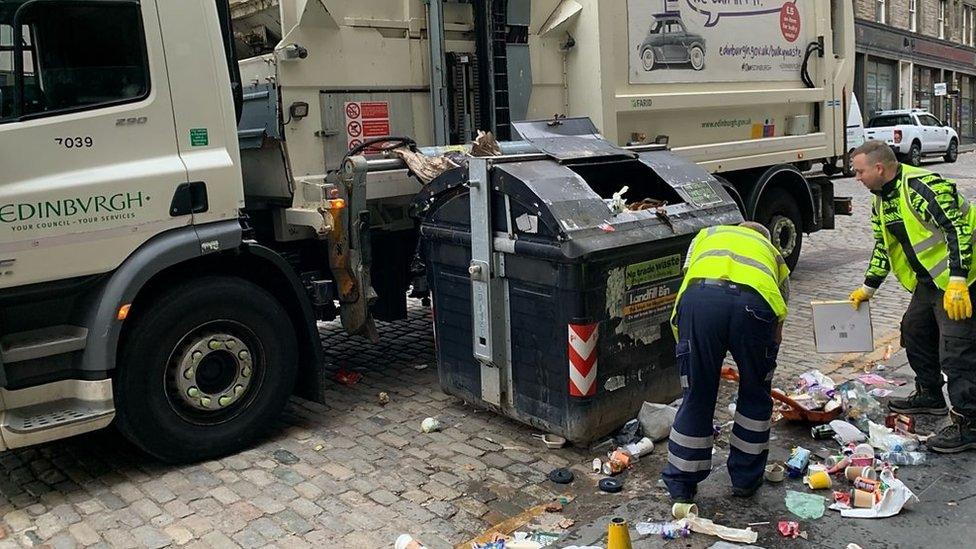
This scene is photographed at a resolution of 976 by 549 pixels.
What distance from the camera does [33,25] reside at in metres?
3.87

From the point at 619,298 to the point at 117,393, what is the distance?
256 centimetres

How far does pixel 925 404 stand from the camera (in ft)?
15.6

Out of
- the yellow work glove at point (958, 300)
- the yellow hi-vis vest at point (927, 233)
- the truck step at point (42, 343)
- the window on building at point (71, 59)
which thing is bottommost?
the yellow work glove at point (958, 300)

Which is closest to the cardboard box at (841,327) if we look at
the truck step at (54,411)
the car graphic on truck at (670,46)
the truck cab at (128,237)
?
the car graphic on truck at (670,46)

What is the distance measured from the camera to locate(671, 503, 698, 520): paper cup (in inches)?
143

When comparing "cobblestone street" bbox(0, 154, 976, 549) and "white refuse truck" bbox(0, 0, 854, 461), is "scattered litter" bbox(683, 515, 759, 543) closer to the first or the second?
"cobblestone street" bbox(0, 154, 976, 549)

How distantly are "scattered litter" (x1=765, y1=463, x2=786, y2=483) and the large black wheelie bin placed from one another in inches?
31.9

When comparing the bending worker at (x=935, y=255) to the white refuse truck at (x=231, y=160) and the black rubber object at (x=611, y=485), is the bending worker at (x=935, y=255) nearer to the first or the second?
the black rubber object at (x=611, y=485)

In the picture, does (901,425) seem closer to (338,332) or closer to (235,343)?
(235,343)

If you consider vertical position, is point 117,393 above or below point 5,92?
below

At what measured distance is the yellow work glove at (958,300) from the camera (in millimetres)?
4094

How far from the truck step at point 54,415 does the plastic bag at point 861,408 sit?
3889mm

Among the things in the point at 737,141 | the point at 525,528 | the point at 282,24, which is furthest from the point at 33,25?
the point at 737,141

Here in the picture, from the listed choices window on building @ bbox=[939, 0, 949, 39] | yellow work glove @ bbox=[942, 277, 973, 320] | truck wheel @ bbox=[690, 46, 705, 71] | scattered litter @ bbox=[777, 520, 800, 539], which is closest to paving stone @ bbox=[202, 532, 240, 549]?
scattered litter @ bbox=[777, 520, 800, 539]
